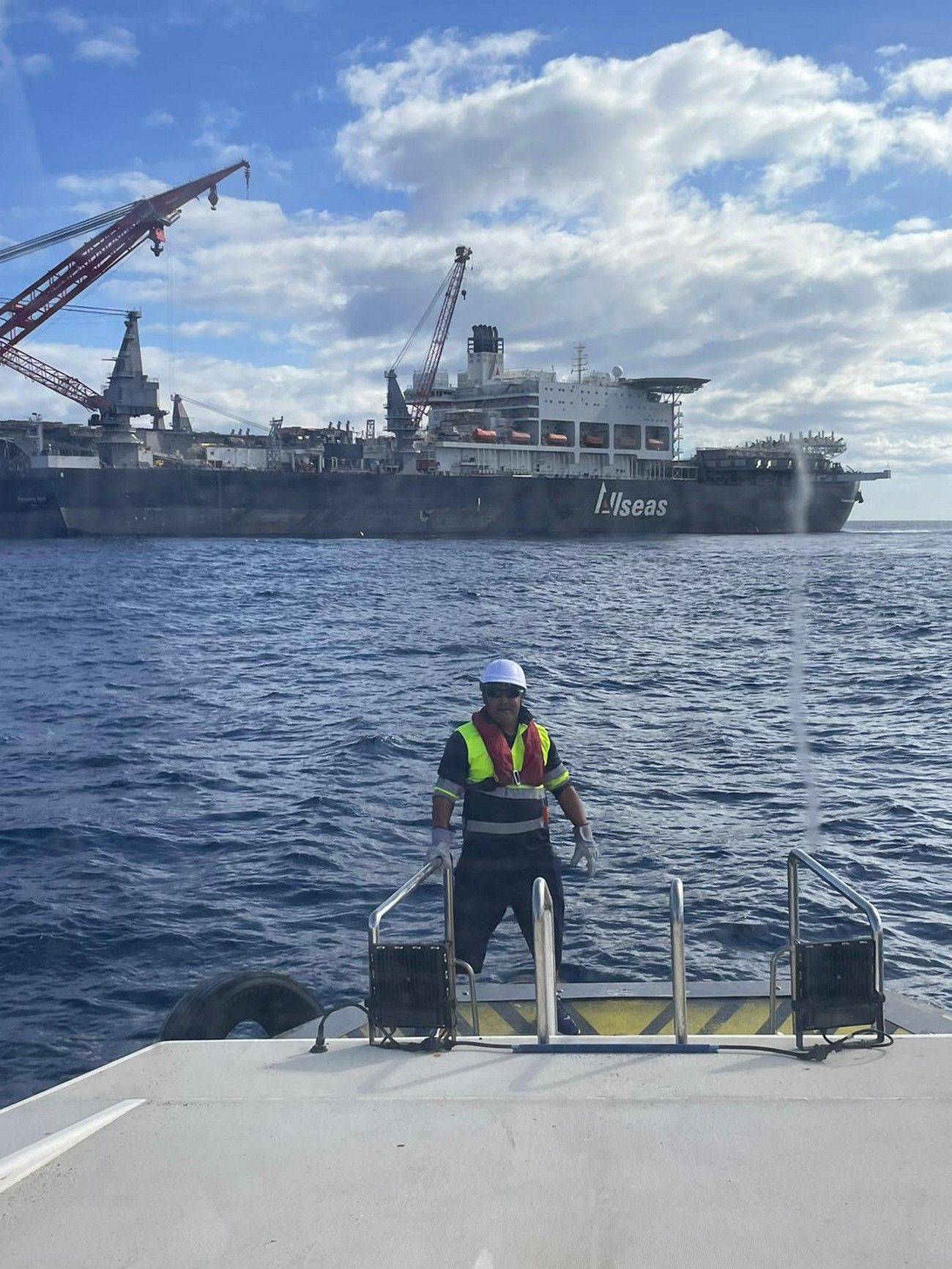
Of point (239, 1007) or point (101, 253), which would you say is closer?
point (239, 1007)

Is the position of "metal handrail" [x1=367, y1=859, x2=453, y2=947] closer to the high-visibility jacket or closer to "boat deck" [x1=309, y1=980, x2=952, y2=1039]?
the high-visibility jacket

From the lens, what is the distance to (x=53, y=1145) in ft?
9.98

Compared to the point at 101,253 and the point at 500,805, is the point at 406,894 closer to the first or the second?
the point at 500,805

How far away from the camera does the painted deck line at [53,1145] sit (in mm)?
2900

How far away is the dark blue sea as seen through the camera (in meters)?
7.37

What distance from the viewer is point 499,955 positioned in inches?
287

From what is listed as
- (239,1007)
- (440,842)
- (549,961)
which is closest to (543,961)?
(549,961)

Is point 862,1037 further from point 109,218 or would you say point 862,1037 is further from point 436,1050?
point 109,218

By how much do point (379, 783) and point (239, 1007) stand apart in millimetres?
6724

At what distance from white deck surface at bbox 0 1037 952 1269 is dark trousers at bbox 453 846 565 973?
151 cm

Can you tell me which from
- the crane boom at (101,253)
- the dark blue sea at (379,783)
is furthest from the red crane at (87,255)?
the dark blue sea at (379,783)

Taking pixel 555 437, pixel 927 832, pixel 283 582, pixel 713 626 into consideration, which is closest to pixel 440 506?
pixel 555 437

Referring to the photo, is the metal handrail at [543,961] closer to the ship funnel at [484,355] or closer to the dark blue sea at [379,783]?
the dark blue sea at [379,783]

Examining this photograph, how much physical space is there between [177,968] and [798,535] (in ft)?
222
